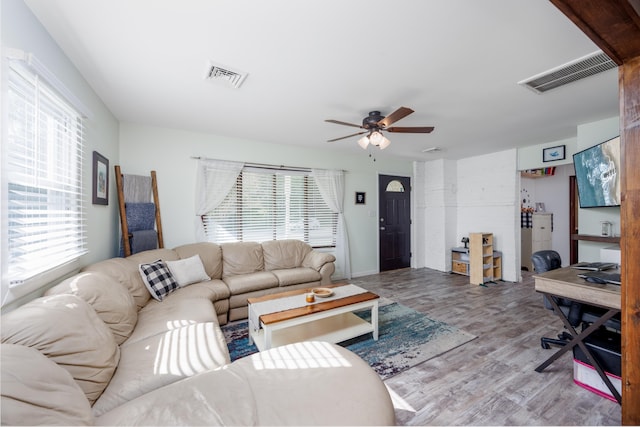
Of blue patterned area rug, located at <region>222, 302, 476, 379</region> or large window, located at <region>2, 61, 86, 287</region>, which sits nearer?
large window, located at <region>2, 61, 86, 287</region>

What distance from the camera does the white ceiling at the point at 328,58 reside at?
1.49m

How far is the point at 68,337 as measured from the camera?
116 centimetres

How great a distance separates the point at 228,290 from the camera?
9.67 feet

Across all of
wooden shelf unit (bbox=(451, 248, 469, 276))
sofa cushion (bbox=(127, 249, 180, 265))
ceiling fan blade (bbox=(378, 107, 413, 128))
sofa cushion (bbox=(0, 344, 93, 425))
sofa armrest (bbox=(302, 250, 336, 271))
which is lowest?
wooden shelf unit (bbox=(451, 248, 469, 276))

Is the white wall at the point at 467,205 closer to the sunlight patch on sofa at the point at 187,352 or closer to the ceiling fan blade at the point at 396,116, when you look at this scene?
the ceiling fan blade at the point at 396,116

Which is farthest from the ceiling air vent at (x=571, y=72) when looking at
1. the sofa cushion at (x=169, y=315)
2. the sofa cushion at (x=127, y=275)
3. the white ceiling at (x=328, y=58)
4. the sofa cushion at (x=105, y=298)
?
the sofa cushion at (x=127, y=275)

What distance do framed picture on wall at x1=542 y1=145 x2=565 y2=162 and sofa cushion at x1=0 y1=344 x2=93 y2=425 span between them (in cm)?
582

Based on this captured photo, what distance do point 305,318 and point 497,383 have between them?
5.01ft

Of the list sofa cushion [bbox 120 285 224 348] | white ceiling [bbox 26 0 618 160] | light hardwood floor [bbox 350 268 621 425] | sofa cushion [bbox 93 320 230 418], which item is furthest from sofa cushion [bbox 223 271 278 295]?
white ceiling [bbox 26 0 618 160]

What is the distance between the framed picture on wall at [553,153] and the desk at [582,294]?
9.25 feet

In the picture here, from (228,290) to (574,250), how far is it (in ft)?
22.6

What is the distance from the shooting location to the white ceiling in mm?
1490

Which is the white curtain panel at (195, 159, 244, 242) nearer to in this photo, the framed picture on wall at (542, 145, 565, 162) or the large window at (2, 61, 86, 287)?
the large window at (2, 61, 86, 287)

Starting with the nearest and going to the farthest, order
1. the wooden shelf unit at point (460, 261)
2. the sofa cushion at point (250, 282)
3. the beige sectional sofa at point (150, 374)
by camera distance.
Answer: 1. the beige sectional sofa at point (150, 374)
2. the sofa cushion at point (250, 282)
3. the wooden shelf unit at point (460, 261)
